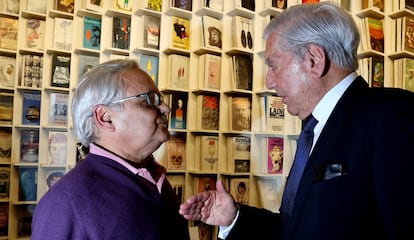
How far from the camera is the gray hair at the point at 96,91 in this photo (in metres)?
1.35

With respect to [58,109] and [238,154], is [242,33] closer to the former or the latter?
[238,154]

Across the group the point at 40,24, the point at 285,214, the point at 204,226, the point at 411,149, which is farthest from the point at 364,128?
the point at 40,24

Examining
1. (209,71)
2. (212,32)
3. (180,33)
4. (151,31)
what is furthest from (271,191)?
(151,31)

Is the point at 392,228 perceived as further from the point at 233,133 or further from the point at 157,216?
the point at 233,133

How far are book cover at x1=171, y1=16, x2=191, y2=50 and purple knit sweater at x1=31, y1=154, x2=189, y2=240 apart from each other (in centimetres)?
246

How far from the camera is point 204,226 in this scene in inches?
144

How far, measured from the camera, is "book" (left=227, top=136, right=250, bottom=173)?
364 cm

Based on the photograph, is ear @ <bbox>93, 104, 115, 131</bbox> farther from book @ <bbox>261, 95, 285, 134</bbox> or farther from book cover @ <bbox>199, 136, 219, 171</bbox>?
book @ <bbox>261, 95, 285, 134</bbox>

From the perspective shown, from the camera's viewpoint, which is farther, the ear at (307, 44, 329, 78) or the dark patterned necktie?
the dark patterned necktie

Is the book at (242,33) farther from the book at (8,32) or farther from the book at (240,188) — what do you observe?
the book at (8,32)

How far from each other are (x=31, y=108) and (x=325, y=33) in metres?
3.21

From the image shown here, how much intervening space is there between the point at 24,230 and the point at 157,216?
2.97 meters

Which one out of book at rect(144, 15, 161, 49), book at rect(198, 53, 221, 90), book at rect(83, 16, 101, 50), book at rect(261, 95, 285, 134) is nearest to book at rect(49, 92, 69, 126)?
book at rect(83, 16, 101, 50)

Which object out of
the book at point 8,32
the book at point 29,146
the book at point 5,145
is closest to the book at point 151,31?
the book at point 8,32
